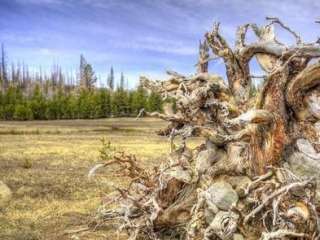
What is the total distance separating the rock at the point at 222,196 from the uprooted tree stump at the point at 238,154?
2 cm

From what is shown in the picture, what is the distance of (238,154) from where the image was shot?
10.4 metres

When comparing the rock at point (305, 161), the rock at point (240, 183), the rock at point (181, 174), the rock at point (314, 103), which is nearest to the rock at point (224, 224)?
the rock at point (240, 183)

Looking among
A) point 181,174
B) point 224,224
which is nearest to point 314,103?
point 224,224

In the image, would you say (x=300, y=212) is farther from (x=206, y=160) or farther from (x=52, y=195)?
(x=52, y=195)

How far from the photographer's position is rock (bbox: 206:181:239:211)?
9617 millimetres

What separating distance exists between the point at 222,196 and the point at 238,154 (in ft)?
3.50

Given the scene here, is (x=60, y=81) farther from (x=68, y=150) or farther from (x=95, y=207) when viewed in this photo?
(x=95, y=207)

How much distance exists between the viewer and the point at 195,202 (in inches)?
429

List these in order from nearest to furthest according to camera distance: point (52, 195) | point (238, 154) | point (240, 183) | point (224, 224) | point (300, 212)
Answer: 1. point (300, 212)
2. point (224, 224)
3. point (240, 183)
4. point (238, 154)
5. point (52, 195)

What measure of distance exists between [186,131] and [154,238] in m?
2.26

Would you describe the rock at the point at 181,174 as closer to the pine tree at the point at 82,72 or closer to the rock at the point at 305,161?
the rock at the point at 305,161

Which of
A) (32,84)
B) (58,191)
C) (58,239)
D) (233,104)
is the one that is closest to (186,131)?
(233,104)

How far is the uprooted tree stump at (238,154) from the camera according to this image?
9.02 m

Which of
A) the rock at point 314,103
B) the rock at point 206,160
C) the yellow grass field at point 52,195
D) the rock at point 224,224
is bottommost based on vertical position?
the yellow grass field at point 52,195
